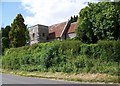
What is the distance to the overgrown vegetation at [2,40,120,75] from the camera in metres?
25.5

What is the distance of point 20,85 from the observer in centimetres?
1831

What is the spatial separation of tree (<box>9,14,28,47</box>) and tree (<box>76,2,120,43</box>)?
58.0 feet

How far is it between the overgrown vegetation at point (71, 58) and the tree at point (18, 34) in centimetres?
1635

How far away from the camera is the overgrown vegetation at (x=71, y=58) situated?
25.5 m

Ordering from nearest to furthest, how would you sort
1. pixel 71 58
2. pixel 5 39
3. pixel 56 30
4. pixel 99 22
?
pixel 71 58
pixel 99 22
pixel 56 30
pixel 5 39

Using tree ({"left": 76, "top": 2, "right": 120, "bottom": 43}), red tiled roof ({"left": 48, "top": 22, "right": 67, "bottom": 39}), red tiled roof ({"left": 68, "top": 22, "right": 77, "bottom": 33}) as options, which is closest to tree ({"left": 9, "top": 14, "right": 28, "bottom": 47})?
red tiled roof ({"left": 48, "top": 22, "right": 67, "bottom": 39})

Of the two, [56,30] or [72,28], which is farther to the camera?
[56,30]

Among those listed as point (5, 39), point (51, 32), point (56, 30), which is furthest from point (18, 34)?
point (56, 30)

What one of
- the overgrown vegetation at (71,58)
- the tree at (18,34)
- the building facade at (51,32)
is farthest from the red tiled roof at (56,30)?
the overgrown vegetation at (71,58)

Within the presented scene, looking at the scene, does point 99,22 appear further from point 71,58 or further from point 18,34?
point 18,34

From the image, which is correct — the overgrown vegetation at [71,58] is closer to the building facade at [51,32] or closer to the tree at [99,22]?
the tree at [99,22]

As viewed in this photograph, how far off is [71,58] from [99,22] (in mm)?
7517

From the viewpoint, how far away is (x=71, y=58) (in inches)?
1147

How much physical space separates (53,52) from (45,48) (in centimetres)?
238
